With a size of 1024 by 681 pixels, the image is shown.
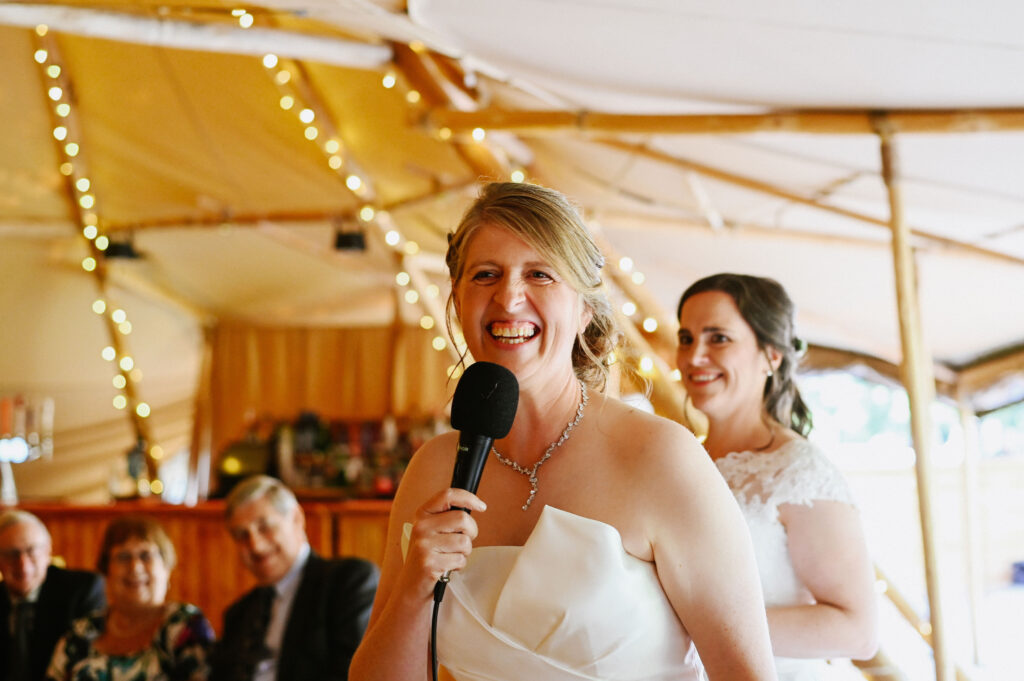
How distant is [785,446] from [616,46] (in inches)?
73.0

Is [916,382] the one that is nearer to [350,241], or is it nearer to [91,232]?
[350,241]

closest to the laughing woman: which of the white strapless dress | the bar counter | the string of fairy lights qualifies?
the white strapless dress

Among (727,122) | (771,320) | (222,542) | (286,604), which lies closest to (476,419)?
(771,320)

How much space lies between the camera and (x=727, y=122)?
412 centimetres

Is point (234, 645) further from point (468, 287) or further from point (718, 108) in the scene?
point (718, 108)

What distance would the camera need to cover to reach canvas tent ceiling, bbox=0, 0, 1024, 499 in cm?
334

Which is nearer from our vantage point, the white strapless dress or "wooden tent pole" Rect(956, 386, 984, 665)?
the white strapless dress

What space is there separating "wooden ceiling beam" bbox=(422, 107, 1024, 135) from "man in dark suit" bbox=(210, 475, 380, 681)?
A: 2.18 metres

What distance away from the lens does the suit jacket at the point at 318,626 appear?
137 inches

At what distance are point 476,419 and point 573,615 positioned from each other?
0.30 m

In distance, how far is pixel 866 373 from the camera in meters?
8.66

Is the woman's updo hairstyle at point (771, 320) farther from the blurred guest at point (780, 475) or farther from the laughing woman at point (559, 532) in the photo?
the laughing woman at point (559, 532)

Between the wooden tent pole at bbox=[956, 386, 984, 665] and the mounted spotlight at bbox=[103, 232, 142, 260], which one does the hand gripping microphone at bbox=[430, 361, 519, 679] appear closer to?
the wooden tent pole at bbox=[956, 386, 984, 665]

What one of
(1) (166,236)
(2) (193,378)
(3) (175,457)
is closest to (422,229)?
(1) (166,236)
